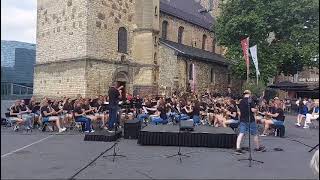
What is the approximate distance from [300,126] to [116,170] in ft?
48.4

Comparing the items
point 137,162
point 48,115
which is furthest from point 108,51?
point 137,162

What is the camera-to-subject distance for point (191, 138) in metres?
12.8

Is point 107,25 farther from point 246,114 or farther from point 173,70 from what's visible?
point 246,114

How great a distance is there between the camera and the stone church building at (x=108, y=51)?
3069 cm

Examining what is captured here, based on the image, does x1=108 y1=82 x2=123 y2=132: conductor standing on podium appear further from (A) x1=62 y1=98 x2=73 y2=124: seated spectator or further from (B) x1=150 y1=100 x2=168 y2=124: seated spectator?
(A) x1=62 y1=98 x2=73 y2=124: seated spectator

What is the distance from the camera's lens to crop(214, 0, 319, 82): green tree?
32.9 metres

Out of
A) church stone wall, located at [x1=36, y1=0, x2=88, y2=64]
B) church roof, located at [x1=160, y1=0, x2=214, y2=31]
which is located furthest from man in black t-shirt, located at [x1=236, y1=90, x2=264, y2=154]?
church roof, located at [x1=160, y1=0, x2=214, y2=31]

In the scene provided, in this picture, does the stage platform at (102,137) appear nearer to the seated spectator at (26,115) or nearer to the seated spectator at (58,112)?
the seated spectator at (58,112)

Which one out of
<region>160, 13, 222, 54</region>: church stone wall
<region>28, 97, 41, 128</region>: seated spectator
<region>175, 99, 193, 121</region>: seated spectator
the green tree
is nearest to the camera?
<region>28, 97, 41, 128</region>: seated spectator

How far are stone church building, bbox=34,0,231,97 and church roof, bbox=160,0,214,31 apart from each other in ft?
5.76

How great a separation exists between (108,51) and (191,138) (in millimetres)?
20462

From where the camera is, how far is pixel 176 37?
4016cm

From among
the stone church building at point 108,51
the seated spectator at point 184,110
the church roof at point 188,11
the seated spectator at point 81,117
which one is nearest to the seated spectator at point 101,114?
the seated spectator at point 81,117

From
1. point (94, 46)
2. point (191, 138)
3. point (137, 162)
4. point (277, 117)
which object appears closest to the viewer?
point (137, 162)
